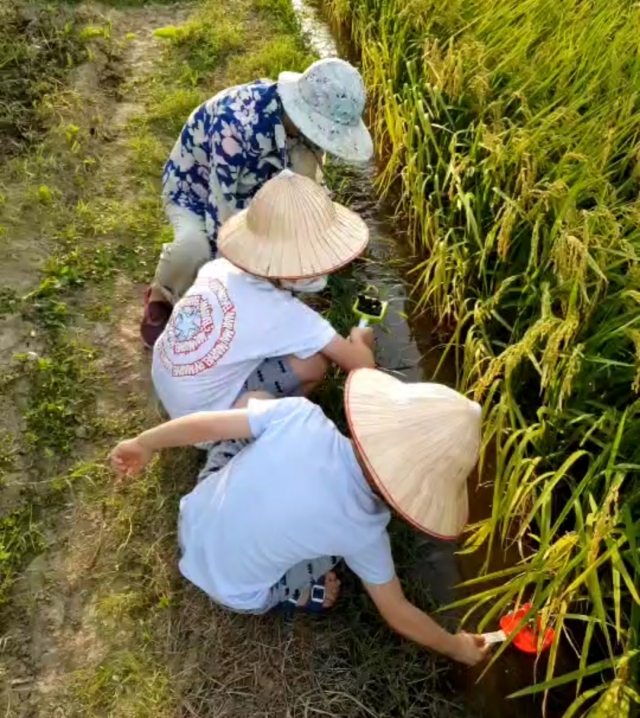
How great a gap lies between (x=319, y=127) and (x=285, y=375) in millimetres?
796

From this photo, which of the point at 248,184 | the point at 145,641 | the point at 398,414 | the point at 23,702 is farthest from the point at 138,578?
the point at 248,184

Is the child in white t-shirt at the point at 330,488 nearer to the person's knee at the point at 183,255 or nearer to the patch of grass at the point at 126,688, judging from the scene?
the patch of grass at the point at 126,688

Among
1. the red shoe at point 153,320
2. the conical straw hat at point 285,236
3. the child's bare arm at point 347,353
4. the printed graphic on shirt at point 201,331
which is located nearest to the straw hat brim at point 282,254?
the conical straw hat at point 285,236

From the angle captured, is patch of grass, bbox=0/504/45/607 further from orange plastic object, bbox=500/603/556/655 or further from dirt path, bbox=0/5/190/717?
orange plastic object, bbox=500/603/556/655

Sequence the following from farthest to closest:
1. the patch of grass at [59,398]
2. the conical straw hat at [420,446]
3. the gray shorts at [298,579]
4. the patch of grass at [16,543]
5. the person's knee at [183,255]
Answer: the person's knee at [183,255] → the patch of grass at [59,398] → the patch of grass at [16,543] → the gray shorts at [298,579] → the conical straw hat at [420,446]

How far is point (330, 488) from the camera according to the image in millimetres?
1835

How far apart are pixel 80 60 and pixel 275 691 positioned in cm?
371

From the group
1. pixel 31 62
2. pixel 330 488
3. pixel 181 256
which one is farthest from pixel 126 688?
pixel 31 62

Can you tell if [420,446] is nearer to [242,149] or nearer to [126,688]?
[126,688]

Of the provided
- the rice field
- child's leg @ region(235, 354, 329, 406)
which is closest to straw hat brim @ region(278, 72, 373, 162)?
the rice field

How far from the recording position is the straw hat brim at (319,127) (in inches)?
100

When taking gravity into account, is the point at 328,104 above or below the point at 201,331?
above

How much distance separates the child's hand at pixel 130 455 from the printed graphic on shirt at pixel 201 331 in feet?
0.88

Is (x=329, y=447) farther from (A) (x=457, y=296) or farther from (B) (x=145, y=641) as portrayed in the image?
(A) (x=457, y=296)
